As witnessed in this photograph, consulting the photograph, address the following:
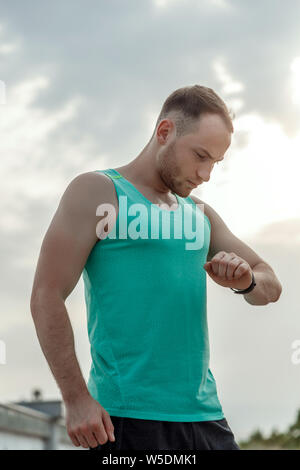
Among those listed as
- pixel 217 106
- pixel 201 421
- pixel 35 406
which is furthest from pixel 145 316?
pixel 35 406

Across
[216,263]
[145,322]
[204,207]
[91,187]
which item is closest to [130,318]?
[145,322]

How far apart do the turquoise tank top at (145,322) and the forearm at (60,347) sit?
141 mm

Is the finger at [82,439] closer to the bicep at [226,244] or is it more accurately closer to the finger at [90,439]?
the finger at [90,439]

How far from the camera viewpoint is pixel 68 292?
2.09 m

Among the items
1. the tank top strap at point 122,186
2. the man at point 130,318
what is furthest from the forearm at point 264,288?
the tank top strap at point 122,186

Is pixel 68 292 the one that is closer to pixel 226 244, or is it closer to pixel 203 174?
pixel 203 174

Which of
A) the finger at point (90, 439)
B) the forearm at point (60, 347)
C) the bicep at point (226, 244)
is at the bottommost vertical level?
the finger at point (90, 439)

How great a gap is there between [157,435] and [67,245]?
0.67 meters

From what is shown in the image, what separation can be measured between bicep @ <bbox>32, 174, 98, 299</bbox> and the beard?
364 mm

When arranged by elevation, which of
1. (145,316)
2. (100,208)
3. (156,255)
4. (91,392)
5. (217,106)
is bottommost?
(91,392)

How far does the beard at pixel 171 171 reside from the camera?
237 centimetres

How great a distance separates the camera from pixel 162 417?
2.09 m

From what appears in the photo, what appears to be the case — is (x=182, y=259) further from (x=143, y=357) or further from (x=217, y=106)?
(x=217, y=106)
